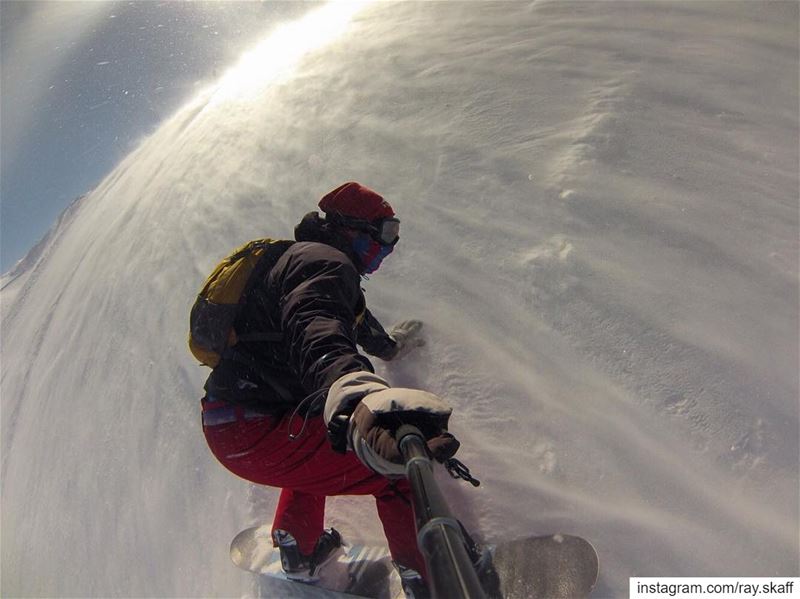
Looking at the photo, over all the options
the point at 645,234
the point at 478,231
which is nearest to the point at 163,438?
the point at 478,231

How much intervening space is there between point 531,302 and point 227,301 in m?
1.65

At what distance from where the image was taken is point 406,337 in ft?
8.96

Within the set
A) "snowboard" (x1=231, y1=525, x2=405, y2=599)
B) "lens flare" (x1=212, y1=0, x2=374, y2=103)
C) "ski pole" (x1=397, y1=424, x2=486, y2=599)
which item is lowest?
"snowboard" (x1=231, y1=525, x2=405, y2=599)

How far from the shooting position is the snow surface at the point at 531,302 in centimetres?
192

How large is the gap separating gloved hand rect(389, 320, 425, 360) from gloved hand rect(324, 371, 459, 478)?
1.59 metres

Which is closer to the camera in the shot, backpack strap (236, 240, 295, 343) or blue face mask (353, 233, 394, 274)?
backpack strap (236, 240, 295, 343)

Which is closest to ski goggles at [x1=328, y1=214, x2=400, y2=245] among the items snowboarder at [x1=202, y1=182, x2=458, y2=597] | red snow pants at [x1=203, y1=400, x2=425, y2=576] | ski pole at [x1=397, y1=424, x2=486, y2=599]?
snowboarder at [x1=202, y1=182, x2=458, y2=597]

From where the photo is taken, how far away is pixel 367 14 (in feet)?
27.0

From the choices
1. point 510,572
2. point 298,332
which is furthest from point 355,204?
point 510,572

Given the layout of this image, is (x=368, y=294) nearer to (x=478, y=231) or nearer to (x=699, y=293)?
(x=478, y=231)

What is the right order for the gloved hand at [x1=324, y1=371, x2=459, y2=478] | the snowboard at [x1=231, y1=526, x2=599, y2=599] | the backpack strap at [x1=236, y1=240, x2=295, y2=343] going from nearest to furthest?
the gloved hand at [x1=324, y1=371, x2=459, y2=478] < the backpack strap at [x1=236, y1=240, x2=295, y2=343] < the snowboard at [x1=231, y1=526, x2=599, y2=599]

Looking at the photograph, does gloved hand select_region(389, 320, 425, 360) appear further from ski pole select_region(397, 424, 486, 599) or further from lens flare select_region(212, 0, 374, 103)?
lens flare select_region(212, 0, 374, 103)

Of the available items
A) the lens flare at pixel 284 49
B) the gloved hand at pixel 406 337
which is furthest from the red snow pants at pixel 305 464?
the lens flare at pixel 284 49

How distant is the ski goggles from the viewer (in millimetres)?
1800
